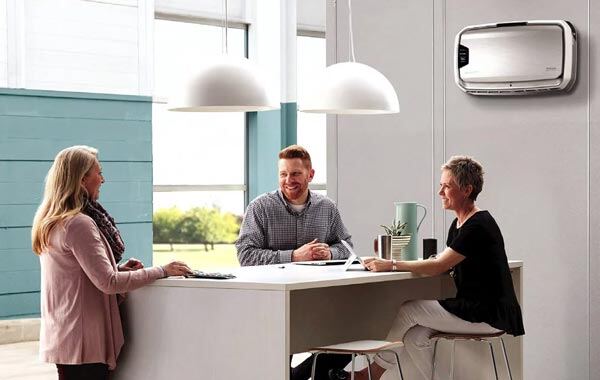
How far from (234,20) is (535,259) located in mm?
4298

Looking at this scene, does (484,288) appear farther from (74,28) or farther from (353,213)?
(74,28)

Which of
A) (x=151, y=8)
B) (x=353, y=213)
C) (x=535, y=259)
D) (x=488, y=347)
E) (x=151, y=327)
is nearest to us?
(x=151, y=327)

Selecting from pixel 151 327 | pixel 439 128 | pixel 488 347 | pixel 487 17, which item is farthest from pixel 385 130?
pixel 151 327

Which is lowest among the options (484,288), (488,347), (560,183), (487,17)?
(488,347)

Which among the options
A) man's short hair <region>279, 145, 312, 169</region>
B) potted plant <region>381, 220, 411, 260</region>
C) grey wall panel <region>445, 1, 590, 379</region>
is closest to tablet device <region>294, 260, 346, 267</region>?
potted plant <region>381, 220, 411, 260</region>

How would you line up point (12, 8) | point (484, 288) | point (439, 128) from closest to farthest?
point (484, 288), point (439, 128), point (12, 8)

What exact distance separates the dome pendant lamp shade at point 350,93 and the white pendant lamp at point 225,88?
310mm

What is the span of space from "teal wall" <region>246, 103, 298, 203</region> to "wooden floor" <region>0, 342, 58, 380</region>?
8.56 ft

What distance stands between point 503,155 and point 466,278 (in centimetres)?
144

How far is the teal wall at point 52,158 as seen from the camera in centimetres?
784

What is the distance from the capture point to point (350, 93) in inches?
198

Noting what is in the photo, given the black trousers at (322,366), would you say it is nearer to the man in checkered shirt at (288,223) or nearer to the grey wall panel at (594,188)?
the man in checkered shirt at (288,223)

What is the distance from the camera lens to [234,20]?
30.8ft

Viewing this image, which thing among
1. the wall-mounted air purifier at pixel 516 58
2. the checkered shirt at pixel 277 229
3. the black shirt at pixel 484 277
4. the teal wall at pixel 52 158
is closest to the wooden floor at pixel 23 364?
the teal wall at pixel 52 158
